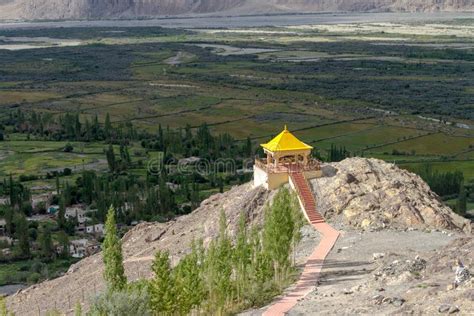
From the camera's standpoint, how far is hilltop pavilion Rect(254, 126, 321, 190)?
44.7 meters

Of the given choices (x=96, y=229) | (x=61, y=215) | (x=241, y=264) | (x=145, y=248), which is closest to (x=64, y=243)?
(x=96, y=229)

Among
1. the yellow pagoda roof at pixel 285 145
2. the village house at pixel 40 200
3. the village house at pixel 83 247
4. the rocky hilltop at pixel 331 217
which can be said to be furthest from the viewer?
the village house at pixel 40 200

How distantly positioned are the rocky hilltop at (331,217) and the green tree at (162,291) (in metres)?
10.1

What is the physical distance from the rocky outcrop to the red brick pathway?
622mm

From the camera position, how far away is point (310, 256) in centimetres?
3744

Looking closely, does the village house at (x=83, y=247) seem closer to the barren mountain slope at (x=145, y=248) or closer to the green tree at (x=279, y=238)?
the barren mountain slope at (x=145, y=248)

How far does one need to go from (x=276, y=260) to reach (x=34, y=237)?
35714 millimetres

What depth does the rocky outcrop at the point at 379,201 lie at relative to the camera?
41.1 meters

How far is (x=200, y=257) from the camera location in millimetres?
33188

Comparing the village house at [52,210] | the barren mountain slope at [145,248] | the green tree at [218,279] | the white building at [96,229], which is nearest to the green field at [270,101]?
the village house at [52,210]

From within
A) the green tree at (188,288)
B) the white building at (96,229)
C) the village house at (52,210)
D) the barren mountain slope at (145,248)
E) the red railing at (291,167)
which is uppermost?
the red railing at (291,167)

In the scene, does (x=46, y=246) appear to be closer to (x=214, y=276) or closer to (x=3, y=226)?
(x=3, y=226)

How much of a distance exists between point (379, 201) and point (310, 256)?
691 centimetres

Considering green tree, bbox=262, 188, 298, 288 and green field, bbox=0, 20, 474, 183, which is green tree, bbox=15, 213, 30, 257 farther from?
green tree, bbox=262, 188, 298, 288
